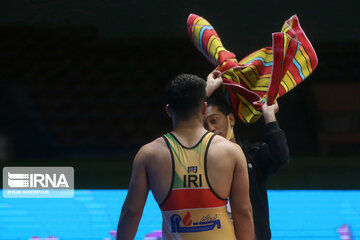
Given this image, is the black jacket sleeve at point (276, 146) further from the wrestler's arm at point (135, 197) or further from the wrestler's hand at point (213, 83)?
the wrestler's arm at point (135, 197)

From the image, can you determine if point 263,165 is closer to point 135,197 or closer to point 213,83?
point 213,83

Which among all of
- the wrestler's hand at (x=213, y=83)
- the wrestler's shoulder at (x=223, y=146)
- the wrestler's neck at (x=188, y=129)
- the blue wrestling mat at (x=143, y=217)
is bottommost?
the blue wrestling mat at (x=143, y=217)

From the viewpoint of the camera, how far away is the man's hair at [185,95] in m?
1.75

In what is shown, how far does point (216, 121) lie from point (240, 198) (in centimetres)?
60

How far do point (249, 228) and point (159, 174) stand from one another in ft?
1.27

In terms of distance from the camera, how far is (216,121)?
2289 mm

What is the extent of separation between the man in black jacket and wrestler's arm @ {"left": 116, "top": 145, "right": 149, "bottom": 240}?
0.57 metres

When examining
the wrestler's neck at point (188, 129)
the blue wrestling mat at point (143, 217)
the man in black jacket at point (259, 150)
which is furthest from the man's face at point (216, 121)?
the blue wrestling mat at point (143, 217)

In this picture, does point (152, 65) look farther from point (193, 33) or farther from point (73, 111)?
point (193, 33)

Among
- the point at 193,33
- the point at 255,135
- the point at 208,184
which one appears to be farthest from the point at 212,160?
the point at 255,135

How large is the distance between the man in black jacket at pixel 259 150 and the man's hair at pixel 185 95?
1.32 feet

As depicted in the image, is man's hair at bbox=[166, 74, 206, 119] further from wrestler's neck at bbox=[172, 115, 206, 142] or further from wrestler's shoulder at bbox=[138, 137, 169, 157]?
wrestler's shoulder at bbox=[138, 137, 169, 157]

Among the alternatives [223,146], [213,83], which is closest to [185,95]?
[223,146]

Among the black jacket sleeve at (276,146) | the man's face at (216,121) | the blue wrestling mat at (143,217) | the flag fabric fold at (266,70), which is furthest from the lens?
the blue wrestling mat at (143,217)
